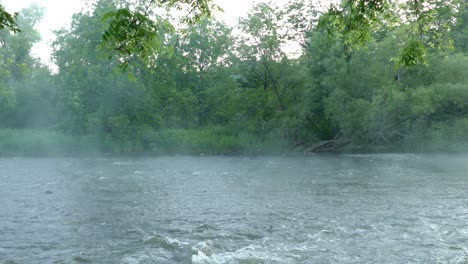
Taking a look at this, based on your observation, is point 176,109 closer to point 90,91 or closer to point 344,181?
point 90,91

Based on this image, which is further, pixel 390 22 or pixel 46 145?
pixel 46 145

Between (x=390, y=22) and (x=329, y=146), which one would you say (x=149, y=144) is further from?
(x=390, y=22)

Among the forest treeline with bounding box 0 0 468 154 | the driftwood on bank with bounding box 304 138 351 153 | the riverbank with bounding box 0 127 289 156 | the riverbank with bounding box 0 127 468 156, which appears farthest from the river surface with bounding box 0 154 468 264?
the riverbank with bounding box 0 127 289 156

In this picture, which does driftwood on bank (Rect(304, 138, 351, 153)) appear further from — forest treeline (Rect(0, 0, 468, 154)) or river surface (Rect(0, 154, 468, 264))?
river surface (Rect(0, 154, 468, 264))

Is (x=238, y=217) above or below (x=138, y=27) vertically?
below

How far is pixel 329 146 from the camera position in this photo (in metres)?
37.8

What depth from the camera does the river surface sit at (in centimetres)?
977

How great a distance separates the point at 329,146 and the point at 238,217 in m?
25.7

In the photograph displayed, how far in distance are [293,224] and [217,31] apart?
42.9 m

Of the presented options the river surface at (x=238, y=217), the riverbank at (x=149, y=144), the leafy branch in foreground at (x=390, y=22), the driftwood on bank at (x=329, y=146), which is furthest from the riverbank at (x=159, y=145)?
the leafy branch in foreground at (x=390, y=22)

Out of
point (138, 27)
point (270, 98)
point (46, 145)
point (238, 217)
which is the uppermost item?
point (270, 98)

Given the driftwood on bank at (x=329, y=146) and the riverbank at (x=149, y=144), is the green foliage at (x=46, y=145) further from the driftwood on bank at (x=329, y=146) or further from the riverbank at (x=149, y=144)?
the driftwood on bank at (x=329, y=146)

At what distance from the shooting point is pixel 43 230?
38.9ft

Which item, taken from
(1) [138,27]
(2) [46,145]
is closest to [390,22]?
(1) [138,27]
